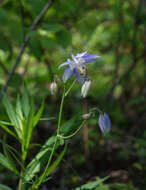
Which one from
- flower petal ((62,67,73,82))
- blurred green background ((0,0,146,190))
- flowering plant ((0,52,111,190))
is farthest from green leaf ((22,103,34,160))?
blurred green background ((0,0,146,190))

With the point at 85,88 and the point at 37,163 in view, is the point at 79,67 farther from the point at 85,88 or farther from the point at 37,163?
the point at 37,163

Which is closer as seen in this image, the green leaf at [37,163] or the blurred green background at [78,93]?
the green leaf at [37,163]

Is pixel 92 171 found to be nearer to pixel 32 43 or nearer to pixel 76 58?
pixel 32 43

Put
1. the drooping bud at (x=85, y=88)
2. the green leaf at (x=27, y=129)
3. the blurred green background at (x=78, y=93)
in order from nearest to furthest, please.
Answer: the drooping bud at (x=85, y=88) → the green leaf at (x=27, y=129) → the blurred green background at (x=78, y=93)

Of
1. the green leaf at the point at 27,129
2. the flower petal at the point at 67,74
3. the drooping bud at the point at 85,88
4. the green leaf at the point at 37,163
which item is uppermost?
the flower petal at the point at 67,74

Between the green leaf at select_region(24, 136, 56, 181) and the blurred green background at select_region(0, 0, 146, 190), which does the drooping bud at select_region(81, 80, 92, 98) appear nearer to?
the green leaf at select_region(24, 136, 56, 181)

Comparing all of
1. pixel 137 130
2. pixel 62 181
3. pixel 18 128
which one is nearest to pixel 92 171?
pixel 62 181

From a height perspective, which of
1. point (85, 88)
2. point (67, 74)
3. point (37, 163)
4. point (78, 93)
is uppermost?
point (67, 74)

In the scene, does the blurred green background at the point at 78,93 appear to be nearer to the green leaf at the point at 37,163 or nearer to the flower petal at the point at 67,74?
the green leaf at the point at 37,163

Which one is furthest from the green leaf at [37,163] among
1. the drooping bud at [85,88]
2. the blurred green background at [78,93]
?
the blurred green background at [78,93]

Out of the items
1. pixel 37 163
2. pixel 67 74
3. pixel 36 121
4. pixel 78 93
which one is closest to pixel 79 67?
pixel 67 74

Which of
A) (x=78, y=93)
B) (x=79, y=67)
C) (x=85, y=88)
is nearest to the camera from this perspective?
(x=85, y=88)
